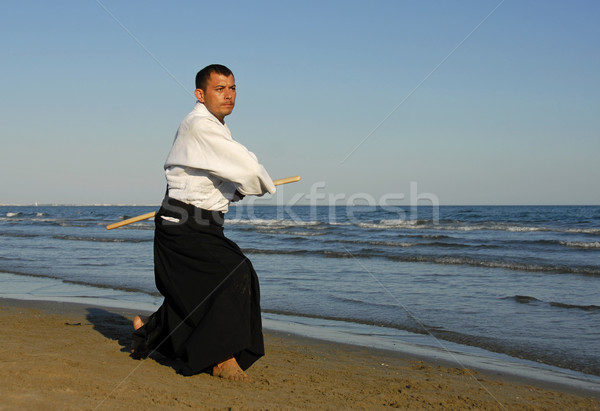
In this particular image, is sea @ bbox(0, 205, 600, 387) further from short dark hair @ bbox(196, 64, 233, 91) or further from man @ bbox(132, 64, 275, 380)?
short dark hair @ bbox(196, 64, 233, 91)

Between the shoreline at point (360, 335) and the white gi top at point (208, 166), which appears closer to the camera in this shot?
the white gi top at point (208, 166)

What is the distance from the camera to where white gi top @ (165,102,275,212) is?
3.15 m

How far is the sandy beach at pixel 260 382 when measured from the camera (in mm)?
2871

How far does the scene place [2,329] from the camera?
15.3ft

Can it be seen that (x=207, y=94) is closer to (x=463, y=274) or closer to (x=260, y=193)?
(x=260, y=193)

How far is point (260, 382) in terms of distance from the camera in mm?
3396

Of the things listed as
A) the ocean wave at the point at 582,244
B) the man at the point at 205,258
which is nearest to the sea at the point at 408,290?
the ocean wave at the point at 582,244

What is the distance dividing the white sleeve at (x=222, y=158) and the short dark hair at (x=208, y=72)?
0.27 metres

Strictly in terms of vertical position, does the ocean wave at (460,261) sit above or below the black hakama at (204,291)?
below

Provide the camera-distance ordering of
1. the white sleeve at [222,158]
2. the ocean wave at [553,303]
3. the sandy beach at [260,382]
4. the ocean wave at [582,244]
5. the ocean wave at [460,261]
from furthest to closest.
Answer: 1. the ocean wave at [582,244]
2. the ocean wave at [460,261]
3. the ocean wave at [553,303]
4. the white sleeve at [222,158]
5. the sandy beach at [260,382]

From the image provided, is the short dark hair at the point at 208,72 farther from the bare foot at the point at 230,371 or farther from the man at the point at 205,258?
the bare foot at the point at 230,371

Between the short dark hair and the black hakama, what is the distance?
71cm

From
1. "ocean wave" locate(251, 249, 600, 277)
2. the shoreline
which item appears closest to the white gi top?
the shoreline

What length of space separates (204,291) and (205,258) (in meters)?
0.19
